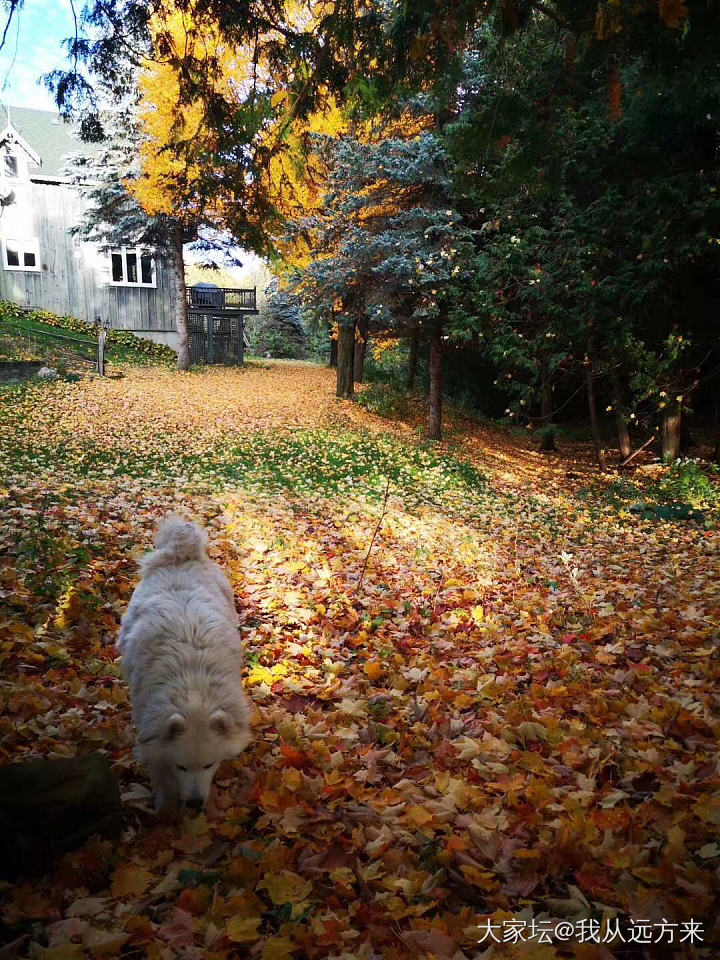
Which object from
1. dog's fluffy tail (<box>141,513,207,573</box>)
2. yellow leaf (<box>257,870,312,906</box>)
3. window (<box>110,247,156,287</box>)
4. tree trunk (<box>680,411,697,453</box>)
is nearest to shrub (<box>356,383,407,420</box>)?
tree trunk (<box>680,411,697,453</box>)

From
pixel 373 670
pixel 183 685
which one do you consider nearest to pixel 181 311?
pixel 373 670

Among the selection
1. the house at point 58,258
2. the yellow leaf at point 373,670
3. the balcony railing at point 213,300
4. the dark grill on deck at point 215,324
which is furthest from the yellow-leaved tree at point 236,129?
the balcony railing at point 213,300

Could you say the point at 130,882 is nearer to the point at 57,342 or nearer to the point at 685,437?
the point at 685,437

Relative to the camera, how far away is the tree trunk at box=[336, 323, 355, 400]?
20422 mm

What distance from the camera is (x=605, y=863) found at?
2.90 meters

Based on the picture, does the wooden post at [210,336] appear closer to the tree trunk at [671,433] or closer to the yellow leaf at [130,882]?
→ the tree trunk at [671,433]

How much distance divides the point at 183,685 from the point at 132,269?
104 ft

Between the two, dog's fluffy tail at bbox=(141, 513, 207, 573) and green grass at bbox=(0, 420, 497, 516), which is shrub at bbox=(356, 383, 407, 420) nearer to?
green grass at bbox=(0, 420, 497, 516)

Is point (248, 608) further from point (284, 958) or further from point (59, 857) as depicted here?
point (284, 958)

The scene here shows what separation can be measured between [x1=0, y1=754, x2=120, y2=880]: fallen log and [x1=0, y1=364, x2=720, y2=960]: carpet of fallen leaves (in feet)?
0.37

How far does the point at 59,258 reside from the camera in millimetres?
28875

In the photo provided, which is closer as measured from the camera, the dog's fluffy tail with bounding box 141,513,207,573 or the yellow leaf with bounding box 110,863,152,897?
the yellow leaf with bounding box 110,863,152,897

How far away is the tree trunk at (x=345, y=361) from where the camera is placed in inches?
804

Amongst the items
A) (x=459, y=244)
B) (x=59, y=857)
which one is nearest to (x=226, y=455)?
(x=459, y=244)
